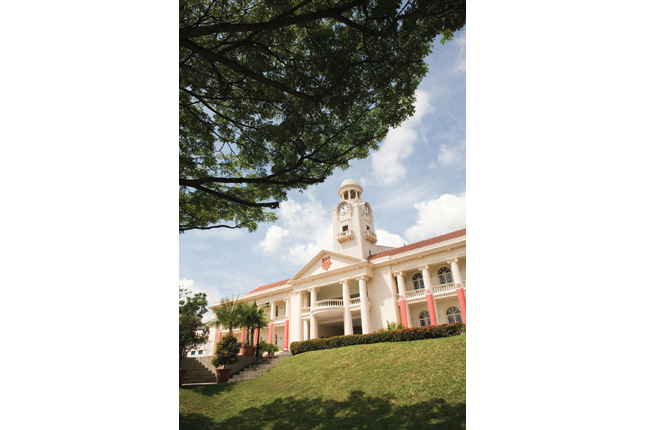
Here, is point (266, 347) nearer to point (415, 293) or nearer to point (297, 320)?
point (297, 320)

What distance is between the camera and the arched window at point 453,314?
1853cm

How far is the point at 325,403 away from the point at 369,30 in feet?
24.9

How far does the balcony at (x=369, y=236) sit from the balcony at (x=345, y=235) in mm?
1069

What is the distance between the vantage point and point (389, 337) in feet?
A: 47.6

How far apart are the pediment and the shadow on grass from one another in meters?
14.4

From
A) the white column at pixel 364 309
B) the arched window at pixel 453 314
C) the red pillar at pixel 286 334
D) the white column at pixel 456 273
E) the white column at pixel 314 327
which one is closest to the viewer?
the white column at pixel 456 273

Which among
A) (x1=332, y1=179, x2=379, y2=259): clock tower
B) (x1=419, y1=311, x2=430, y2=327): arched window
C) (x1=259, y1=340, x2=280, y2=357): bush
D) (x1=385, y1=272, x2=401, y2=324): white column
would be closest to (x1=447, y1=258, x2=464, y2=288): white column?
(x1=419, y1=311, x2=430, y2=327): arched window

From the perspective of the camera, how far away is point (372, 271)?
865 inches

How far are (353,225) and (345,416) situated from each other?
19755 mm

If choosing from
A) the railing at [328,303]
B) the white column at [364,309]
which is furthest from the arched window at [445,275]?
the railing at [328,303]

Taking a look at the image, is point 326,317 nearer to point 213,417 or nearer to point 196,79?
point 213,417

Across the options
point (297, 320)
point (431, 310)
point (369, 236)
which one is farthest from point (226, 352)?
point (369, 236)

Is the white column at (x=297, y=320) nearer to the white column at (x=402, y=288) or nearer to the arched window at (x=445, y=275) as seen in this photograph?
the white column at (x=402, y=288)
